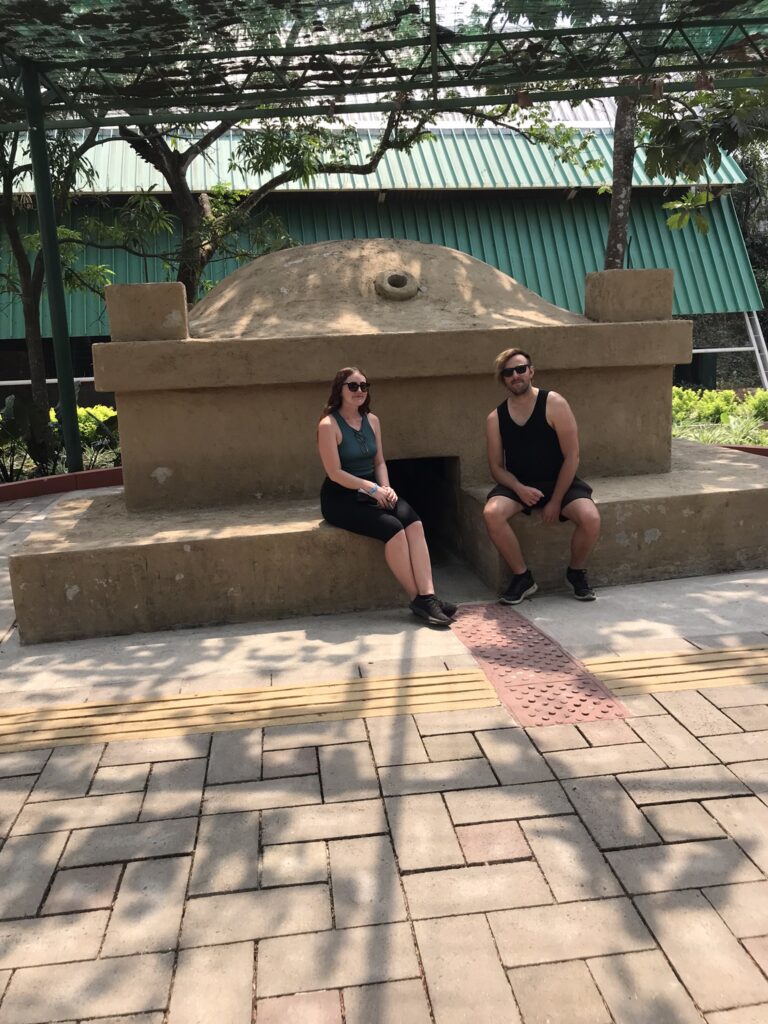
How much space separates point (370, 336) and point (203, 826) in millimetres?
3581

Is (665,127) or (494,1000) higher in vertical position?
(665,127)

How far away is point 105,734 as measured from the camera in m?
3.58

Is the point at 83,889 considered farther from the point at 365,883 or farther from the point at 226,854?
the point at 365,883

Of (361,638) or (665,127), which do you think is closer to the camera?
(361,638)

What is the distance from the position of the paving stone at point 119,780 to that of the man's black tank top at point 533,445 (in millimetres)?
2918

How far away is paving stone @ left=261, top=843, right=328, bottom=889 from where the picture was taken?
102 inches

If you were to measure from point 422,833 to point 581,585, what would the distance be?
2645mm

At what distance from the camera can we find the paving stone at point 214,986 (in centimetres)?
210

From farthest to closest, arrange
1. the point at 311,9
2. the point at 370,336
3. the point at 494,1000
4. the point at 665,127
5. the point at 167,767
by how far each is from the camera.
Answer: the point at 665,127 → the point at 311,9 → the point at 370,336 → the point at 167,767 → the point at 494,1000

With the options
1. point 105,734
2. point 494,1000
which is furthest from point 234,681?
point 494,1000

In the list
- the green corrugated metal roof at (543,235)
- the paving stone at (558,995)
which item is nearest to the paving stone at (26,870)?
the paving stone at (558,995)

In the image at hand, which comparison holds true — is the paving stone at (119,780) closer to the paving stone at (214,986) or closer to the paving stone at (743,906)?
the paving stone at (214,986)

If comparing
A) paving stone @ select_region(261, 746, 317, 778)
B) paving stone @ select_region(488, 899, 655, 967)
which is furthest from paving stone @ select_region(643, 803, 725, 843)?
paving stone @ select_region(261, 746, 317, 778)

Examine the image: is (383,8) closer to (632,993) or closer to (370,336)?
(370,336)
